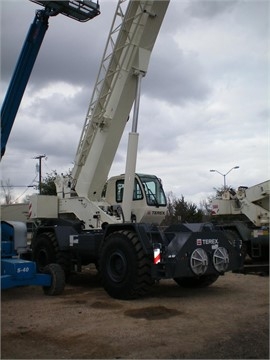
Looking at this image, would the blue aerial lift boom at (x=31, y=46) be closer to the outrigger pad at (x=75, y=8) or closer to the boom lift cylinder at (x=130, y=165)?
the outrigger pad at (x=75, y=8)

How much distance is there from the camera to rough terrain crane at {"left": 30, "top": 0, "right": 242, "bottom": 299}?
9.73 m

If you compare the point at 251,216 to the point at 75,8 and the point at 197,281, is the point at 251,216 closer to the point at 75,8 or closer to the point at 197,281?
the point at 197,281

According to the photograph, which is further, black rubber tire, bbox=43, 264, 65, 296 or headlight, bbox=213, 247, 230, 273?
black rubber tire, bbox=43, 264, 65, 296

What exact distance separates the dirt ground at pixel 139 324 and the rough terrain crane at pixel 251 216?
3962mm

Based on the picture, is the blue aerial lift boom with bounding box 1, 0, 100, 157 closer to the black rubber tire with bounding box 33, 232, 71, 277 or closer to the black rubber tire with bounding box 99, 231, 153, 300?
the black rubber tire with bounding box 33, 232, 71, 277

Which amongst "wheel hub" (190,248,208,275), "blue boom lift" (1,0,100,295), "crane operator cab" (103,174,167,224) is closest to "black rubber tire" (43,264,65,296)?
"blue boom lift" (1,0,100,295)

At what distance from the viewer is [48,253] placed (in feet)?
39.3

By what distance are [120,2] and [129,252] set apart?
638 centimetres

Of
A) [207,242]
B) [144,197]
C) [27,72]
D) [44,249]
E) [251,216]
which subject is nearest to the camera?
[207,242]

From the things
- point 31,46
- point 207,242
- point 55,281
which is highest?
point 31,46

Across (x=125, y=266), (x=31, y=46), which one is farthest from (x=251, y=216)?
(x=31, y=46)

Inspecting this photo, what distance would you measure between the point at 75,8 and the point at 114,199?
4.84m

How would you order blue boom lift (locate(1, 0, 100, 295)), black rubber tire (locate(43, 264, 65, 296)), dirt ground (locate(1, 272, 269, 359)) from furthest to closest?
1. blue boom lift (locate(1, 0, 100, 295))
2. black rubber tire (locate(43, 264, 65, 296))
3. dirt ground (locate(1, 272, 269, 359))

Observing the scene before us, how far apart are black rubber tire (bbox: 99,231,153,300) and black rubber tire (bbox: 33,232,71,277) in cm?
210
